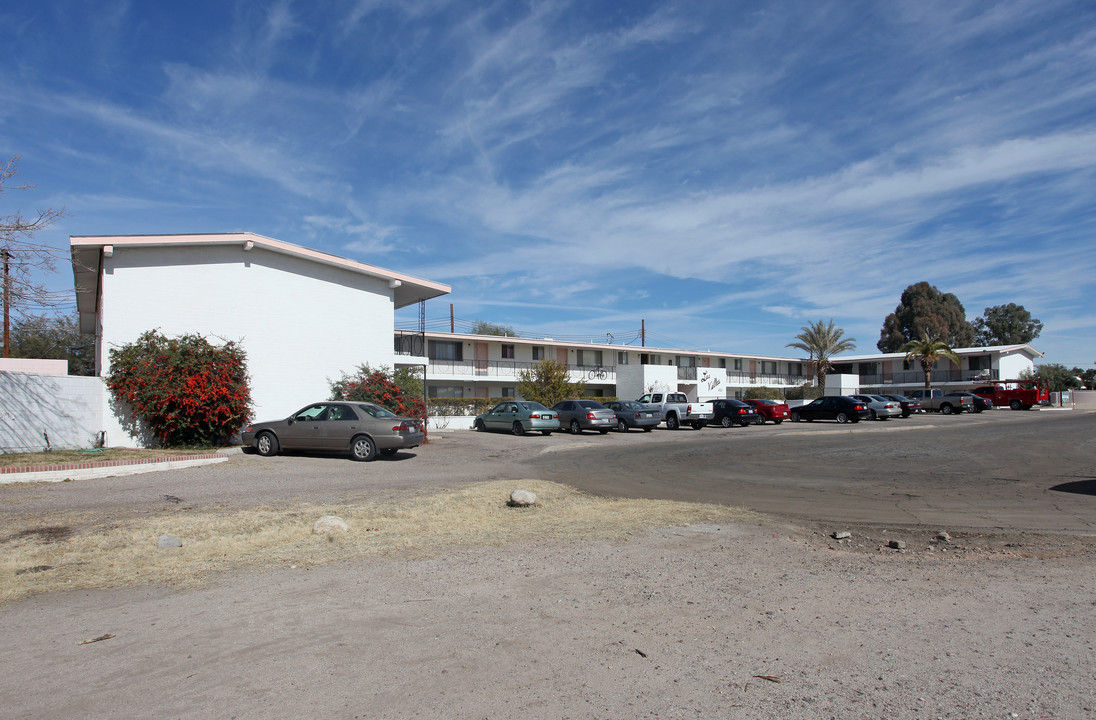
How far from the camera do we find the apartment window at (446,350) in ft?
160

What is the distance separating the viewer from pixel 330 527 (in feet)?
27.6

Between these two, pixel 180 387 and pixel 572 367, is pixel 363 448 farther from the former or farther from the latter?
pixel 572 367

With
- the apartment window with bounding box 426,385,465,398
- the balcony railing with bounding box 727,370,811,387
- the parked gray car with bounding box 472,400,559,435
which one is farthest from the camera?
the balcony railing with bounding box 727,370,811,387

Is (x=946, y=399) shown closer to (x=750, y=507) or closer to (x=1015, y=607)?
(x=750, y=507)

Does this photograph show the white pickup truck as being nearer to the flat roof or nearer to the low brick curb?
the flat roof

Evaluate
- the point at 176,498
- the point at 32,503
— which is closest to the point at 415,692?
the point at 176,498

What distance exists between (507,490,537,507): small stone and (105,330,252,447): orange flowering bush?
38.8 ft

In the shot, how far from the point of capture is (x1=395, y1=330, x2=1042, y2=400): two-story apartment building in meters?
48.7

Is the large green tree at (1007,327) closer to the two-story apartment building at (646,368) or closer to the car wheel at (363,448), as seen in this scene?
the two-story apartment building at (646,368)

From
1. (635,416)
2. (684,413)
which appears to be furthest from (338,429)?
(684,413)

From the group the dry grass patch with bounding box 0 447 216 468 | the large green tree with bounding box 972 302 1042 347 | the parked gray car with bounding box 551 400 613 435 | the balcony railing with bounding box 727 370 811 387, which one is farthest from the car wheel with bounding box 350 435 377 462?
the large green tree with bounding box 972 302 1042 347

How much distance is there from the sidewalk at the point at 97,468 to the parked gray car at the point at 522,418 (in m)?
12.9

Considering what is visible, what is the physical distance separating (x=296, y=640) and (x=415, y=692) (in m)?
1.28

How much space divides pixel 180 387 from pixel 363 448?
5.59m
